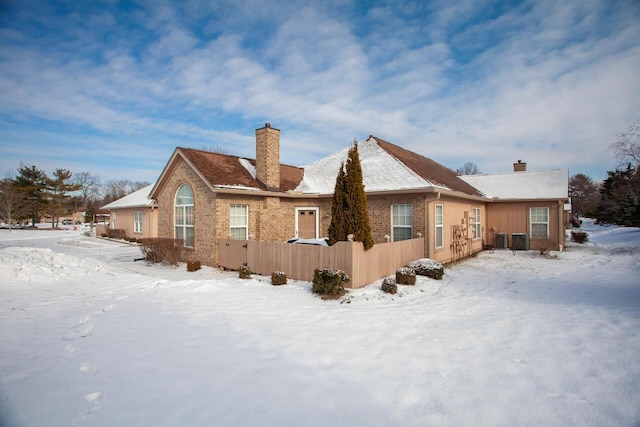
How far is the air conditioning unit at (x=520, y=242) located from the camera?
1802 cm

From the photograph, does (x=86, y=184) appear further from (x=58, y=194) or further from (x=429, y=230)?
(x=429, y=230)

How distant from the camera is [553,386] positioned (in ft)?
13.1

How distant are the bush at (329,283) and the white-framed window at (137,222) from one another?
73.7 ft

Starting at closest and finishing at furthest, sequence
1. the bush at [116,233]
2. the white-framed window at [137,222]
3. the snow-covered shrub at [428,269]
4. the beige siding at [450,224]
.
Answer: the snow-covered shrub at [428,269] → the beige siding at [450,224] → the white-framed window at [137,222] → the bush at [116,233]

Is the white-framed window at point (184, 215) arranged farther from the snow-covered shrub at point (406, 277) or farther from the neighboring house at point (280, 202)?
the snow-covered shrub at point (406, 277)

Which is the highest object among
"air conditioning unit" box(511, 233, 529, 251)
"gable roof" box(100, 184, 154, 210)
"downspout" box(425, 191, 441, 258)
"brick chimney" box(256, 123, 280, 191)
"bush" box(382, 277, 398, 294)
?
"brick chimney" box(256, 123, 280, 191)

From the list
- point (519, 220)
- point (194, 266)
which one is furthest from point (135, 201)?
point (519, 220)

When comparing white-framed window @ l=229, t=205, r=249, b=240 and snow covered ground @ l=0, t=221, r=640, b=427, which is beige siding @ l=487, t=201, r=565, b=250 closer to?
snow covered ground @ l=0, t=221, r=640, b=427

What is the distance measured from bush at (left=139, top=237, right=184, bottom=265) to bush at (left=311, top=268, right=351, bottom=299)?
754cm

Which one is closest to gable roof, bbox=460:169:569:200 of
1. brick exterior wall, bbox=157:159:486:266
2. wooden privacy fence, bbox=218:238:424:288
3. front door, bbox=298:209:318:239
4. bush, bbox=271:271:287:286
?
brick exterior wall, bbox=157:159:486:266

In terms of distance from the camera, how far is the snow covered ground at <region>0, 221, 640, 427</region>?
3496 mm

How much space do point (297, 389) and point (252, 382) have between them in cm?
58

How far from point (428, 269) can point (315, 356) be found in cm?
689

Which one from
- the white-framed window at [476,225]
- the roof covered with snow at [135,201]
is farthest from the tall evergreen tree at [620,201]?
the roof covered with snow at [135,201]
